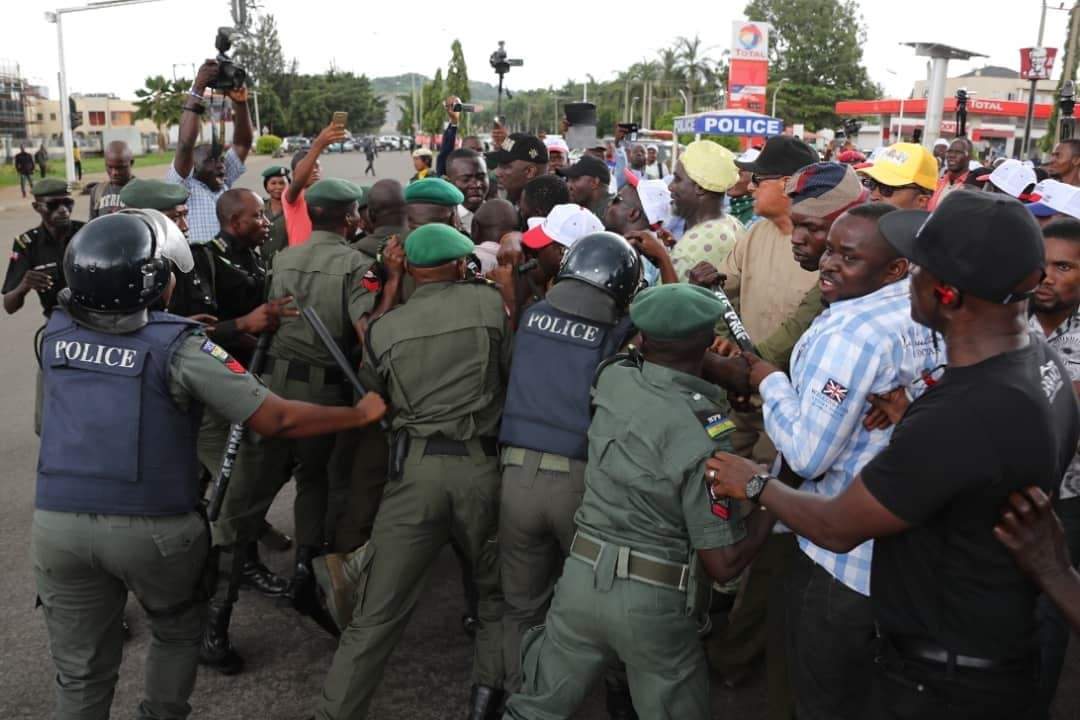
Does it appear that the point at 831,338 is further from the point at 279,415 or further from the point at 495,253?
the point at 495,253

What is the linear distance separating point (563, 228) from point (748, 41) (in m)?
38.1

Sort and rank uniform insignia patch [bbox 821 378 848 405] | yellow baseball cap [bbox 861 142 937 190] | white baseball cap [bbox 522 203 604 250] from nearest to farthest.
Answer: uniform insignia patch [bbox 821 378 848 405] < white baseball cap [bbox 522 203 604 250] < yellow baseball cap [bbox 861 142 937 190]

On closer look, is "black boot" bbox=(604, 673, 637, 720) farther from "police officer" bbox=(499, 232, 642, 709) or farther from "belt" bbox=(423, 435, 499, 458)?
"belt" bbox=(423, 435, 499, 458)

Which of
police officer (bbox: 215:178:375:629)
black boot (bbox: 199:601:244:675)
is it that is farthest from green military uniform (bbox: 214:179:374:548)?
black boot (bbox: 199:601:244:675)

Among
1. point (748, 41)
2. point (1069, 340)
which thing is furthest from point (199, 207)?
point (748, 41)

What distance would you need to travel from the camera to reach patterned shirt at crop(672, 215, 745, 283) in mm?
4672

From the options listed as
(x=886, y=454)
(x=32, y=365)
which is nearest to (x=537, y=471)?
(x=886, y=454)

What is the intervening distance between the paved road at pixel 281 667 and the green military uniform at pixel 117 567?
81 centimetres

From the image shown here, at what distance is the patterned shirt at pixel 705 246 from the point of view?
15.3 feet

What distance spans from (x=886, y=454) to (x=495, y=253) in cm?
312

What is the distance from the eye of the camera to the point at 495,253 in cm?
479

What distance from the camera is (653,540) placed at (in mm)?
2697

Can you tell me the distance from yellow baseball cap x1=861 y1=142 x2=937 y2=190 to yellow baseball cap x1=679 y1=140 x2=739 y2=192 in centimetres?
81

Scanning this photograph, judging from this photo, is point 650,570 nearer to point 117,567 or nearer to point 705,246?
point 117,567
